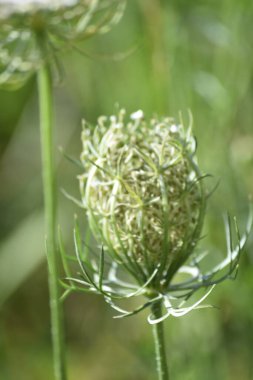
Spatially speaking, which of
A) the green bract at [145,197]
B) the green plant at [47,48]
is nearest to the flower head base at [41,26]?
the green plant at [47,48]

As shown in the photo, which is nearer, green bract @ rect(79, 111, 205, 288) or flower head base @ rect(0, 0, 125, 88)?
green bract @ rect(79, 111, 205, 288)

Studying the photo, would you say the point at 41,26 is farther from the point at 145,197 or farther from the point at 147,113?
the point at 147,113

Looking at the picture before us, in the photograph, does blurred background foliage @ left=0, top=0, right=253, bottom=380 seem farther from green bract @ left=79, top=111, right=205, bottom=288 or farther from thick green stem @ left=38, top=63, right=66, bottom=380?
green bract @ left=79, top=111, right=205, bottom=288

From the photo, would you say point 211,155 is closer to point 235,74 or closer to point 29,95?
point 235,74

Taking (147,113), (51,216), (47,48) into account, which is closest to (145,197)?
(51,216)

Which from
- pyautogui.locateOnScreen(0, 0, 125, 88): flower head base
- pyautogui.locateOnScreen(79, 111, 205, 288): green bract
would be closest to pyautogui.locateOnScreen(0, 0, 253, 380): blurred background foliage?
pyautogui.locateOnScreen(0, 0, 125, 88): flower head base

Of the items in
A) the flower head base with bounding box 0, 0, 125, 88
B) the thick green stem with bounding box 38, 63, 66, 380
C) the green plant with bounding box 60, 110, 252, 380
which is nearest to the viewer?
the green plant with bounding box 60, 110, 252, 380

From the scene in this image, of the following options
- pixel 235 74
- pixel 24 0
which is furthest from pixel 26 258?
pixel 24 0
